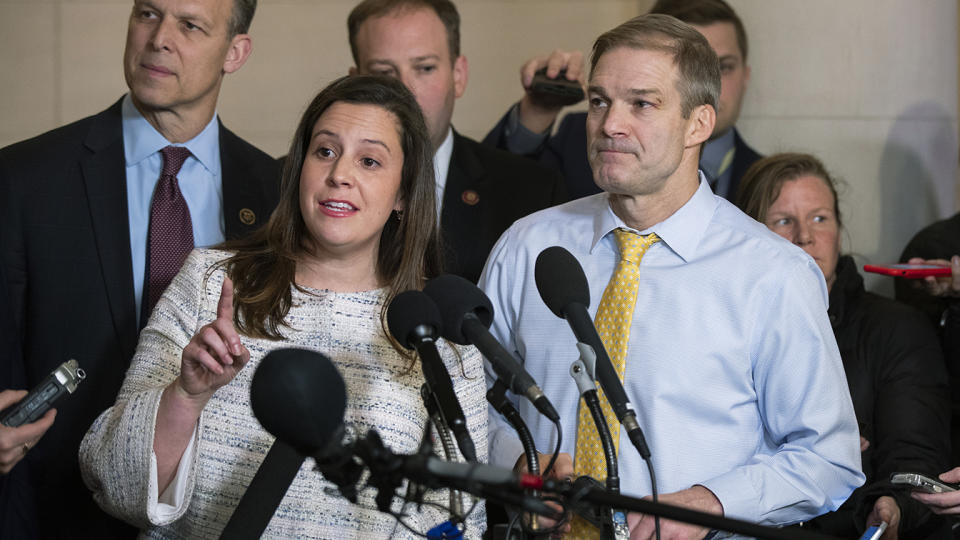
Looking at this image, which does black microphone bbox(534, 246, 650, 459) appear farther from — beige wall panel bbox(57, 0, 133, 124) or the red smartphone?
beige wall panel bbox(57, 0, 133, 124)

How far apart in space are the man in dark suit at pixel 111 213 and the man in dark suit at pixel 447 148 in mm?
575

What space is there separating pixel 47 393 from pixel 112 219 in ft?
3.37

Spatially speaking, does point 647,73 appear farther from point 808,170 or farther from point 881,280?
point 881,280

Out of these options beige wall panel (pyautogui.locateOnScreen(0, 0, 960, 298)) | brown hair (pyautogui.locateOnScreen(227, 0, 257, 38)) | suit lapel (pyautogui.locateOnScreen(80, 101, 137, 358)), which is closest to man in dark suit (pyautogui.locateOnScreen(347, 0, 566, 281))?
brown hair (pyautogui.locateOnScreen(227, 0, 257, 38))

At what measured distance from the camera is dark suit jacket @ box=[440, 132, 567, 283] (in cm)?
328

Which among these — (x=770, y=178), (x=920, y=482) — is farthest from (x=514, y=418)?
(x=770, y=178)

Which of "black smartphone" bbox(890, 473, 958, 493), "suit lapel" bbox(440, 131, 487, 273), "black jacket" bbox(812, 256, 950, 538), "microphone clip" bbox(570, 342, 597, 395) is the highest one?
"microphone clip" bbox(570, 342, 597, 395)

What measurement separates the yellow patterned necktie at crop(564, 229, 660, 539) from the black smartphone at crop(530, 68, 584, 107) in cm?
136

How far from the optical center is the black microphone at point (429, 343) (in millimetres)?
1363

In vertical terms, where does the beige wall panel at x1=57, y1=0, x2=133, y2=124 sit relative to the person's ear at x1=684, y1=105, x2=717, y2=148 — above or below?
below

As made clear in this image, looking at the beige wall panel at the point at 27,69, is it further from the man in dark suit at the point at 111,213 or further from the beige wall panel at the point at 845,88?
the man in dark suit at the point at 111,213

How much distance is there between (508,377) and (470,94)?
3.95 meters

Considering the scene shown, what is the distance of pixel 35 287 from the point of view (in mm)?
2506

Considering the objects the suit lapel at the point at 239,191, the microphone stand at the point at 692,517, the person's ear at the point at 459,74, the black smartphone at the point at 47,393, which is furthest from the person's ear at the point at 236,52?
the microphone stand at the point at 692,517
